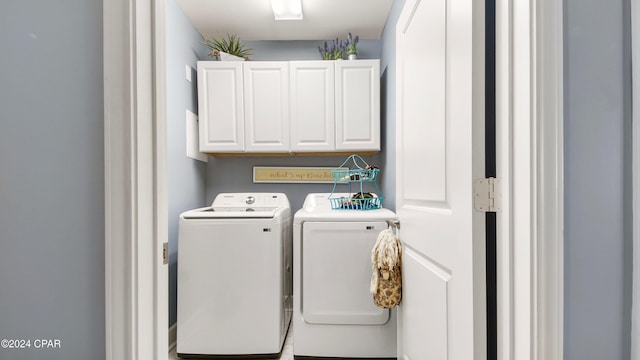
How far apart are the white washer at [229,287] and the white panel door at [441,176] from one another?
83 centimetres

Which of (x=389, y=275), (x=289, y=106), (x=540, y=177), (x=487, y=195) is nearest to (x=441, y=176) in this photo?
(x=487, y=195)

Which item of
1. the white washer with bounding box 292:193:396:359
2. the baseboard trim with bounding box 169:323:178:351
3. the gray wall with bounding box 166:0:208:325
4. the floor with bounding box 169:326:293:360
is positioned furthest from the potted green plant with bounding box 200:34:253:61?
the floor with bounding box 169:326:293:360

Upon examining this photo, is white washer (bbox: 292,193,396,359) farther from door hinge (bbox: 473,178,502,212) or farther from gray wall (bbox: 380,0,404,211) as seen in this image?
door hinge (bbox: 473,178,502,212)

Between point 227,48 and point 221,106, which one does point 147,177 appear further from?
point 227,48

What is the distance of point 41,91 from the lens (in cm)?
67

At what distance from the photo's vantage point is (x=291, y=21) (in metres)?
2.40

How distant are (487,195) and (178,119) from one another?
6.68 ft

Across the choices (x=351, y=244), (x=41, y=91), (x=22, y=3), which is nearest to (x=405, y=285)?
(x=351, y=244)

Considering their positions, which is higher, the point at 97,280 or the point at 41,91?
the point at 41,91

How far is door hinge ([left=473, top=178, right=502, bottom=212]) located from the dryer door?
1.08 metres

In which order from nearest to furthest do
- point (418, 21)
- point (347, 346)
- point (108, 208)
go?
point (108, 208) < point (418, 21) < point (347, 346)

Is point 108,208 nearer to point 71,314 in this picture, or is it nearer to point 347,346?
point 71,314

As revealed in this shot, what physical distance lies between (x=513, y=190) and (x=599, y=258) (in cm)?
23

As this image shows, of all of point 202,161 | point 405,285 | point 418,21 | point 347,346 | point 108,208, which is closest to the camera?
point 108,208
